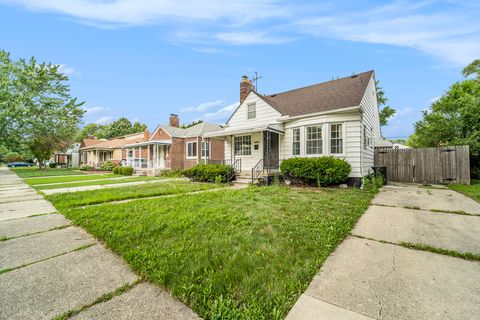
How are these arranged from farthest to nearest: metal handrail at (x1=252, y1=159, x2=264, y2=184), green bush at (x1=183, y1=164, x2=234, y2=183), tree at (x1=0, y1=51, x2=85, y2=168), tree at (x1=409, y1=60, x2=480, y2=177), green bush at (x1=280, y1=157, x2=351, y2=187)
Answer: tree at (x1=0, y1=51, x2=85, y2=168) → tree at (x1=409, y1=60, x2=480, y2=177) → green bush at (x1=183, y1=164, x2=234, y2=183) → metal handrail at (x1=252, y1=159, x2=264, y2=184) → green bush at (x1=280, y1=157, x2=351, y2=187)

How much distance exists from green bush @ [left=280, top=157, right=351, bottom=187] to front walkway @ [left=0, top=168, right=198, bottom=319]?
8.09 m

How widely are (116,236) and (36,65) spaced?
29.7m

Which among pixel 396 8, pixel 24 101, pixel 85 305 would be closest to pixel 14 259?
pixel 85 305

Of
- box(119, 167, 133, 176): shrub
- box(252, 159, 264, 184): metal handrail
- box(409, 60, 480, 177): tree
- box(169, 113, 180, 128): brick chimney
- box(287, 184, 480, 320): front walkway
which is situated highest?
box(169, 113, 180, 128): brick chimney

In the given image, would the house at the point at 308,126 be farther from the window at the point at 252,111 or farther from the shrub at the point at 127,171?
the shrub at the point at 127,171

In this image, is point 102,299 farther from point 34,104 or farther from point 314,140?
point 34,104

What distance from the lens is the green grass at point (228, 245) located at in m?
2.00

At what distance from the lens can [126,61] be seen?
16.1 meters

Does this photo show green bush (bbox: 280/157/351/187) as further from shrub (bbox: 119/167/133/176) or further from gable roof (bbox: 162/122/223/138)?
shrub (bbox: 119/167/133/176)

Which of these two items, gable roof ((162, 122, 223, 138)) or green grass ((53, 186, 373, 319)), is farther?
gable roof ((162, 122, 223, 138))

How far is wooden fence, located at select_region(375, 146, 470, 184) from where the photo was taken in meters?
10.2

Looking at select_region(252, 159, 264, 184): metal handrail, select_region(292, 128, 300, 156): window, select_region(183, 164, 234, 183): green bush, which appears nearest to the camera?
select_region(252, 159, 264, 184): metal handrail

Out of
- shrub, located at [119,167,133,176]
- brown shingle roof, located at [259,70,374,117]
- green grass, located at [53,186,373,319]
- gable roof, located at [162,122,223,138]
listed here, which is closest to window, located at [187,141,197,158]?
gable roof, located at [162,122,223,138]

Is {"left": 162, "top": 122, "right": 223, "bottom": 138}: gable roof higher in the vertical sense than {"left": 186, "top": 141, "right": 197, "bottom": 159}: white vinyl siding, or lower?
higher
